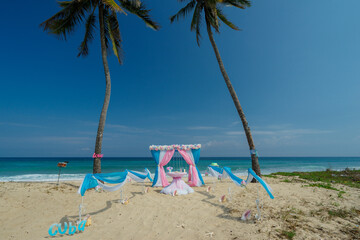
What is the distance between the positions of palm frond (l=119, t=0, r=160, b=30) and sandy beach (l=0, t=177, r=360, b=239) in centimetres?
900

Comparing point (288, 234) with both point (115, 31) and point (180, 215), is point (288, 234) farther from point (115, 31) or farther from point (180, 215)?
point (115, 31)

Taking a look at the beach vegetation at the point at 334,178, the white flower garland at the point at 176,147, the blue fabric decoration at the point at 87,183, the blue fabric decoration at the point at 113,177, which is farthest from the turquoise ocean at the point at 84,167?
the beach vegetation at the point at 334,178

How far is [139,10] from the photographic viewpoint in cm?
932

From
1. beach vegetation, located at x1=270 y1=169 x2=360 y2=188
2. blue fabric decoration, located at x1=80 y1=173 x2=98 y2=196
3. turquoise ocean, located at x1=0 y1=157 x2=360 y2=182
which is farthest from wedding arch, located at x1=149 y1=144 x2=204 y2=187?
beach vegetation, located at x1=270 y1=169 x2=360 y2=188

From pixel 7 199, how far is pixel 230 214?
7736mm

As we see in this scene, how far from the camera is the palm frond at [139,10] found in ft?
29.2

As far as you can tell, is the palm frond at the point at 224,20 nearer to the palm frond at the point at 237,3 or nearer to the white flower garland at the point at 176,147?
the palm frond at the point at 237,3

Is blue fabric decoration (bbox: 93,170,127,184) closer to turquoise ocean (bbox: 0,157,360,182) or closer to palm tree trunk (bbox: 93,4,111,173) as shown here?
palm tree trunk (bbox: 93,4,111,173)

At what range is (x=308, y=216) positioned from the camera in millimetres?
4613

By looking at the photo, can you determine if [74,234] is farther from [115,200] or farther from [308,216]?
[308,216]

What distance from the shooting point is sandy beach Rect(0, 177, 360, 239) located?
3850mm

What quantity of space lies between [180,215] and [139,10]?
10041 mm

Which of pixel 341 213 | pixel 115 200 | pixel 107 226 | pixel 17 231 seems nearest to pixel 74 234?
pixel 107 226

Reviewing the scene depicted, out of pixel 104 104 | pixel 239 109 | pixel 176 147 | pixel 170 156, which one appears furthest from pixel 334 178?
pixel 104 104
